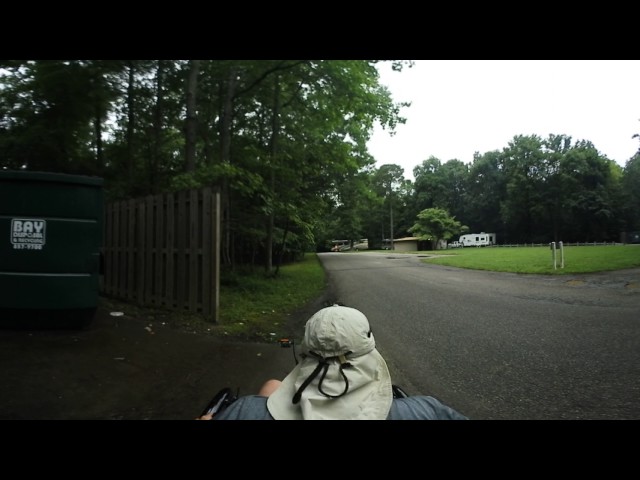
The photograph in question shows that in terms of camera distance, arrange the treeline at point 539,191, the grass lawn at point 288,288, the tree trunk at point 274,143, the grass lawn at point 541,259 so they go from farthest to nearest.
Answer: the tree trunk at point 274,143 < the grass lawn at point 288,288 < the treeline at point 539,191 < the grass lawn at point 541,259

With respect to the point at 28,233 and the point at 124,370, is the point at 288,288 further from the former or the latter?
the point at 28,233

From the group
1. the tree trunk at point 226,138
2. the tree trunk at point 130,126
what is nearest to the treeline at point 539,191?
the tree trunk at point 226,138

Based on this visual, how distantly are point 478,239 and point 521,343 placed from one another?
52.9 inches

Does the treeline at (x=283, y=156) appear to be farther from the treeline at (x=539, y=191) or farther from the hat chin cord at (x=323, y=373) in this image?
the hat chin cord at (x=323, y=373)

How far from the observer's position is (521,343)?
2994 mm

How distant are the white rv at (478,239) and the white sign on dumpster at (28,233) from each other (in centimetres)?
444

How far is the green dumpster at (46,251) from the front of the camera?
11.2 ft

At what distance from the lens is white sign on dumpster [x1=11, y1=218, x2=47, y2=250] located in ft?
11.3

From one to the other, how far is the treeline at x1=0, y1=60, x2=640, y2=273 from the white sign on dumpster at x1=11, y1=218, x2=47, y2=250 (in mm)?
1422

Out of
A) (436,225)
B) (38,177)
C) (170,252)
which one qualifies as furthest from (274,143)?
(38,177)

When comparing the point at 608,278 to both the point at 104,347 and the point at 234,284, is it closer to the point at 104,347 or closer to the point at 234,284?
the point at 104,347

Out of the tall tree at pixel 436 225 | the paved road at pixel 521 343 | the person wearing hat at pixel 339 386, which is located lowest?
the paved road at pixel 521 343

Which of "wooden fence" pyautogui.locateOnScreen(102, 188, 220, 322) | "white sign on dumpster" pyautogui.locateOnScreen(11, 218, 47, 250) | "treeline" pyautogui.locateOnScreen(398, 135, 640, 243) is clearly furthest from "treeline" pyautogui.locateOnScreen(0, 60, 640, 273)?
"white sign on dumpster" pyautogui.locateOnScreen(11, 218, 47, 250)
